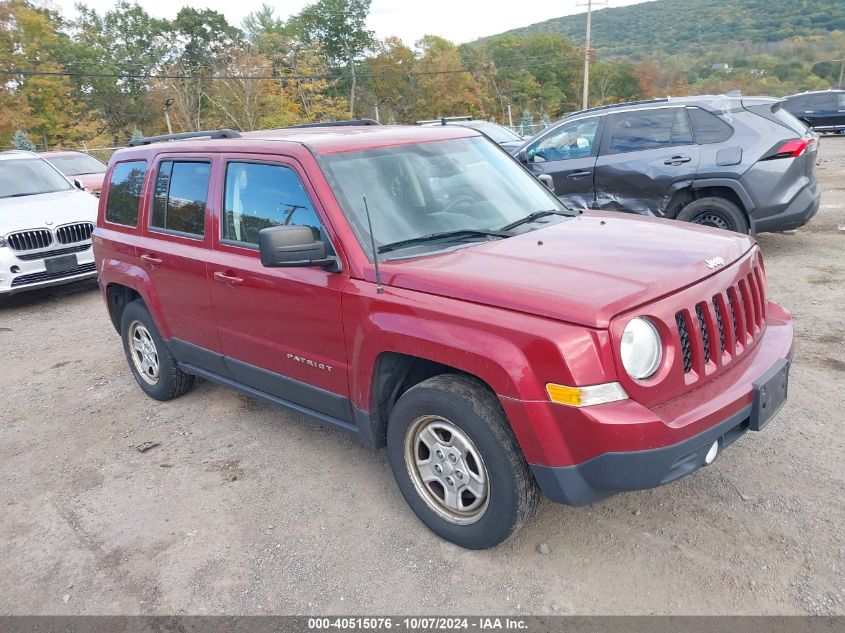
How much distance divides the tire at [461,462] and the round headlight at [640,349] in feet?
1.85

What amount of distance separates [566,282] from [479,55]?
305 ft

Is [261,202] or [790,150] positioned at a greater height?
[261,202]

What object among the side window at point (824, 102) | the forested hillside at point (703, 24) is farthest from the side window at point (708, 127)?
the forested hillside at point (703, 24)

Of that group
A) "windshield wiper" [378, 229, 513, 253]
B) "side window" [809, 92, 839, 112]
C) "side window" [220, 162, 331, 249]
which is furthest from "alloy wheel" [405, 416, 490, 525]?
"side window" [809, 92, 839, 112]

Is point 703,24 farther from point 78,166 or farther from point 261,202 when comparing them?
point 261,202

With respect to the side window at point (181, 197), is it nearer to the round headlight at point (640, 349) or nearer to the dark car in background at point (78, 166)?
the round headlight at point (640, 349)

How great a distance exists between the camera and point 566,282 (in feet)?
8.86

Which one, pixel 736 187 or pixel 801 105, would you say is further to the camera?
pixel 801 105

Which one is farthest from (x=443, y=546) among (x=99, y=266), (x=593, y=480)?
(x=99, y=266)

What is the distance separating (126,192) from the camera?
196 inches

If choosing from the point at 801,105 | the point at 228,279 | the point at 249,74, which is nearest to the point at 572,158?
the point at 228,279

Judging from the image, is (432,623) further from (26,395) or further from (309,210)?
(26,395)

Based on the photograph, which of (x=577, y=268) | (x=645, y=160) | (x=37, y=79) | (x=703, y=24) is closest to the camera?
(x=577, y=268)

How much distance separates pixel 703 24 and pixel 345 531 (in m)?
115
